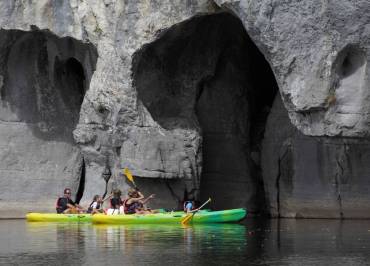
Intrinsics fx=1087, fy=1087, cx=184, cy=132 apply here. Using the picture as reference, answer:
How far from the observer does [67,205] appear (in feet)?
87.9

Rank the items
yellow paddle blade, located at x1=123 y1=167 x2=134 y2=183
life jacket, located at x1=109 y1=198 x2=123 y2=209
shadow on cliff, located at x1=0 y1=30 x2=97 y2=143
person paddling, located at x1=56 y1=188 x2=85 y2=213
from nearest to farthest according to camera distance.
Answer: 1. life jacket, located at x1=109 y1=198 x2=123 y2=209
2. yellow paddle blade, located at x1=123 y1=167 x2=134 y2=183
3. person paddling, located at x1=56 y1=188 x2=85 y2=213
4. shadow on cliff, located at x1=0 y1=30 x2=97 y2=143

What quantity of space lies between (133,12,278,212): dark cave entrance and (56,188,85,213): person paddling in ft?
10.0

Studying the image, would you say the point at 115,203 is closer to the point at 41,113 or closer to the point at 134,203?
the point at 134,203

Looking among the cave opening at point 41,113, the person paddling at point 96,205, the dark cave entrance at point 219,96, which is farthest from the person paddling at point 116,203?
the cave opening at point 41,113

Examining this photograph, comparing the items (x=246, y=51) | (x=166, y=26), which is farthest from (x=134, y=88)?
(x=246, y=51)

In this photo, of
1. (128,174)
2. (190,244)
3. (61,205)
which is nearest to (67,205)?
(61,205)

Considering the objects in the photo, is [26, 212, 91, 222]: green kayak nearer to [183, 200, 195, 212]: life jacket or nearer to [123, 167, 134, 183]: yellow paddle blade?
[123, 167, 134, 183]: yellow paddle blade

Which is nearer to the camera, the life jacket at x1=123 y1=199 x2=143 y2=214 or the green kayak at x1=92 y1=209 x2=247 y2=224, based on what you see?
the green kayak at x1=92 y1=209 x2=247 y2=224

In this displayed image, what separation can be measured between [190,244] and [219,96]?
9570mm

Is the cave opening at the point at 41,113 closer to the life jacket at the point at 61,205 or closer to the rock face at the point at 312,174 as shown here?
the life jacket at the point at 61,205

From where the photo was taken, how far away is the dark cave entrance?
26.0 metres

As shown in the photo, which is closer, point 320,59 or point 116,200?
point 320,59

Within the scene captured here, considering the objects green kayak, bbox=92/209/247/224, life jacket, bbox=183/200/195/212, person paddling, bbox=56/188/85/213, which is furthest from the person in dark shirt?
person paddling, bbox=56/188/85/213

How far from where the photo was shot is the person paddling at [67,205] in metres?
26.7
